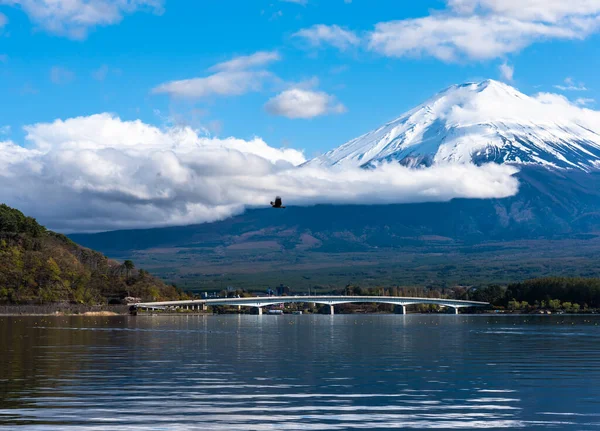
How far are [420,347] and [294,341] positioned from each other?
53.6 feet

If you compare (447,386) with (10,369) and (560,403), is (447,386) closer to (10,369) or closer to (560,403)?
(560,403)

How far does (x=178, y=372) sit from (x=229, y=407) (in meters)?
16.1

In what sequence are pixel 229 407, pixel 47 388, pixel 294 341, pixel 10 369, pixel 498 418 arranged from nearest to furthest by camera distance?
pixel 498 418 → pixel 229 407 → pixel 47 388 → pixel 10 369 → pixel 294 341

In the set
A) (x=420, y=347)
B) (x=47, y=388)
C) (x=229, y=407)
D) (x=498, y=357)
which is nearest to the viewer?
(x=229, y=407)

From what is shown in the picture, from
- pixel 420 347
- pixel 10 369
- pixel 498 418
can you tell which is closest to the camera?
pixel 498 418

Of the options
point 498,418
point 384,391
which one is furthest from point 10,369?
point 498,418

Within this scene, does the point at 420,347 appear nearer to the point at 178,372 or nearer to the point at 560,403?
the point at 178,372

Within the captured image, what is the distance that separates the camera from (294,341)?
93.8 meters

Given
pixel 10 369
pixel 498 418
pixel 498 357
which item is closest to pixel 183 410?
pixel 498 418

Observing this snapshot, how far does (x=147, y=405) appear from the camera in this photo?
129 ft

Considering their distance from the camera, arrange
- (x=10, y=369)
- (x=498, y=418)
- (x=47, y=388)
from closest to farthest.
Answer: (x=498, y=418) → (x=47, y=388) → (x=10, y=369)

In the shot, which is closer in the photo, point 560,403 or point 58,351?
point 560,403

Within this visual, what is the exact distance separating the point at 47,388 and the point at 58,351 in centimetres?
2784

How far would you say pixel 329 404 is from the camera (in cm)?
3966
